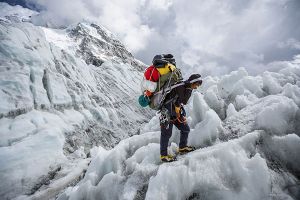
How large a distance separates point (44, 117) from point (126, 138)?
1122cm

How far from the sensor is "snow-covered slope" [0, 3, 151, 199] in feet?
45.0

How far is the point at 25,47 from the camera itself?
23.8m

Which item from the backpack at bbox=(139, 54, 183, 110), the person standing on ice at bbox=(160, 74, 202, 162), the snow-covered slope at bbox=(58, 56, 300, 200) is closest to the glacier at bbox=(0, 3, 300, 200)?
the snow-covered slope at bbox=(58, 56, 300, 200)

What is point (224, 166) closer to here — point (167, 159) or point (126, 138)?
point (167, 159)

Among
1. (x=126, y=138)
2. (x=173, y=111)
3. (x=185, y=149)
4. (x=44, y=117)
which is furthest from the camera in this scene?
(x=44, y=117)

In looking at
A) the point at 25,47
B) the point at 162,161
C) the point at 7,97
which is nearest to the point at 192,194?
the point at 162,161

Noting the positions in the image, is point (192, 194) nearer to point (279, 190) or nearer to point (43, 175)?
point (279, 190)

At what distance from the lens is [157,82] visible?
4.83m

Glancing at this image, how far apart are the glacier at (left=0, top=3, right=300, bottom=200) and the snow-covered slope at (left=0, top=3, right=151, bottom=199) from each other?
75 millimetres

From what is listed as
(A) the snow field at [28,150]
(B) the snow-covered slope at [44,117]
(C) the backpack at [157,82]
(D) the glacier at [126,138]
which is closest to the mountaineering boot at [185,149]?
(D) the glacier at [126,138]

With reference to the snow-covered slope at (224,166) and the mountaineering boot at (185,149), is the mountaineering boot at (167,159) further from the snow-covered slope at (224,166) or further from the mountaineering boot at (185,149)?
the mountaineering boot at (185,149)

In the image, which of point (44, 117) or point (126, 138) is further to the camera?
point (44, 117)

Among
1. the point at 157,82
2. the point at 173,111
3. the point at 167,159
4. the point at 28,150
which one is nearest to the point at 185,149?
the point at 167,159

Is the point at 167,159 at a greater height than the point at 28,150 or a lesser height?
greater
